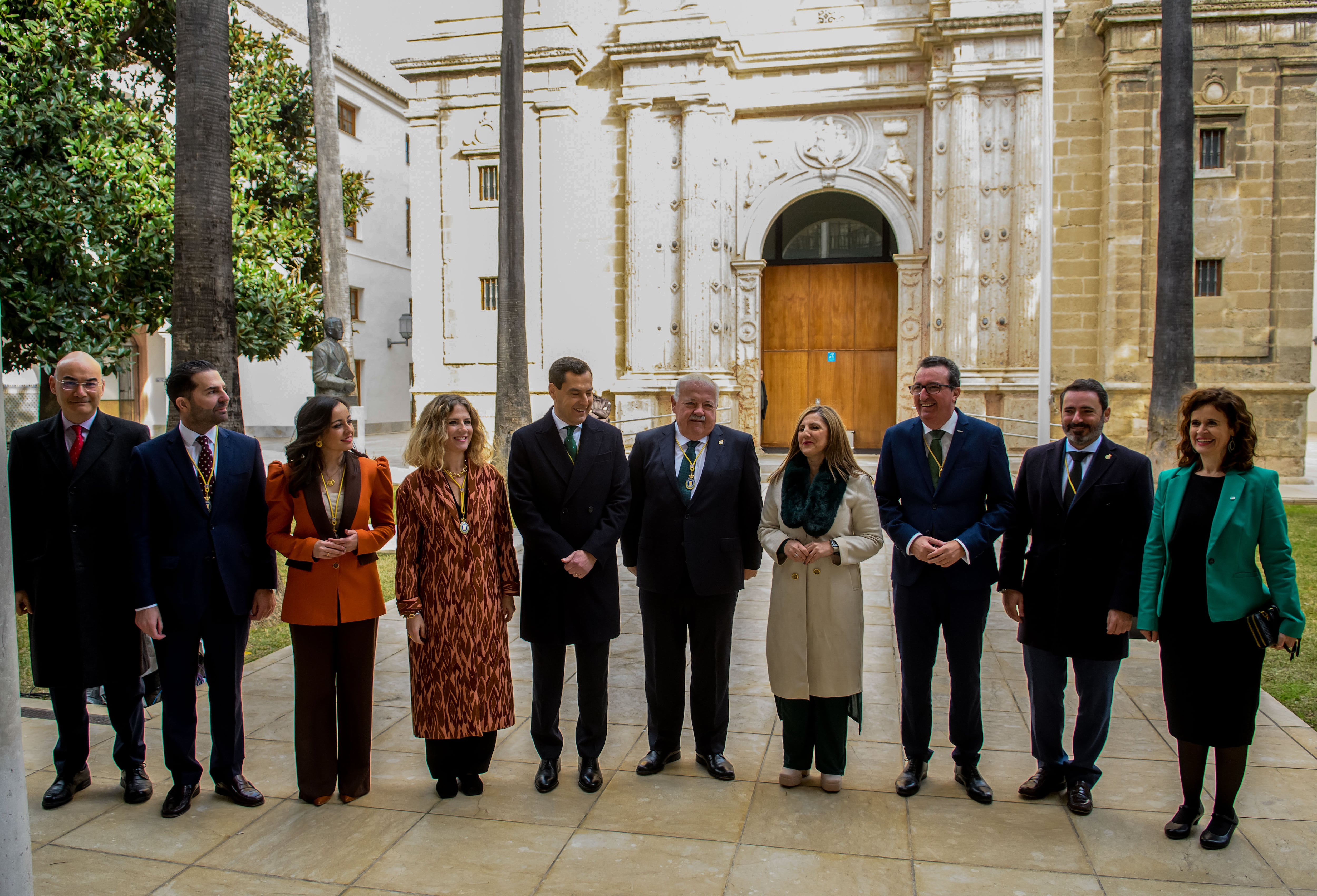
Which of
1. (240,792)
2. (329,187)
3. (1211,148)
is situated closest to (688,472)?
(240,792)

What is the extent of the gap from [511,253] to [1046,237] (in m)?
7.97

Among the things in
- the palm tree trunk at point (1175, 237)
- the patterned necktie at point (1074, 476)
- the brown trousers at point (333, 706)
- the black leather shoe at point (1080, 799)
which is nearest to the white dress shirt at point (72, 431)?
the brown trousers at point (333, 706)

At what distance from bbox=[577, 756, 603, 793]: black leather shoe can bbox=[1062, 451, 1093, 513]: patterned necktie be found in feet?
8.03

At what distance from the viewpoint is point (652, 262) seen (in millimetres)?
18203

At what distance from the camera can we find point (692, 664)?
4742 mm

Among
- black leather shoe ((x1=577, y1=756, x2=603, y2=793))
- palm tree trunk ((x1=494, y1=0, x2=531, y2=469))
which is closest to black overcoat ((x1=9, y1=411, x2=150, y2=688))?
black leather shoe ((x1=577, y1=756, x2=603, y2=793))

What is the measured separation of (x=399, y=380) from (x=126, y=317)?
20.3 m

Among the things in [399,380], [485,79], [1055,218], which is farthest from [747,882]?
[399,380]

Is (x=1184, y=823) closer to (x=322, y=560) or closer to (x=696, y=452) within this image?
(x=696, y=452)

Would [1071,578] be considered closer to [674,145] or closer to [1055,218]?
[1055,218]

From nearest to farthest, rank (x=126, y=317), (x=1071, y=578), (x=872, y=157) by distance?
(x=1071, y=578)
(x=126, y=317)
(x=872, y=157)

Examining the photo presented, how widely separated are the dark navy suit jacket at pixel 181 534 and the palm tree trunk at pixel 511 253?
10521mm

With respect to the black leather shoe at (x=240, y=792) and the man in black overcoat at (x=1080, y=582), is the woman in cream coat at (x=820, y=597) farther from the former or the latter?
the black leather shoe at (x=240, y=792)

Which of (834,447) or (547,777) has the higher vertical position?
(834,447)
